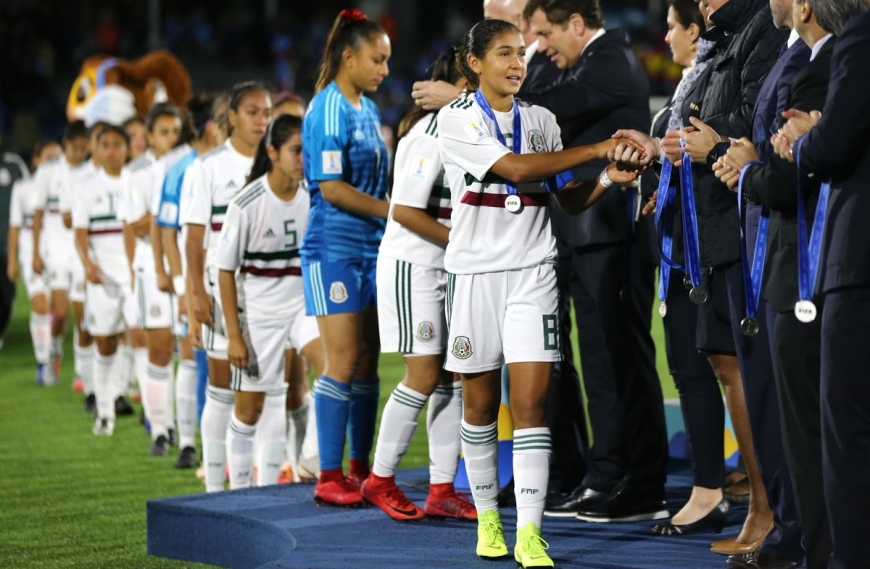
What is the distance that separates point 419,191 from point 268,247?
3.97 ft

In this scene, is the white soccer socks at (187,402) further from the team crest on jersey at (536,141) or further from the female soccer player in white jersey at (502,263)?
the team crest on jersey at (536,141)

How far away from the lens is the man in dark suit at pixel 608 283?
193 inches

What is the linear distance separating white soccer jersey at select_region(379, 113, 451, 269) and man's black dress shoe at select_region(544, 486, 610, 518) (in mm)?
1051

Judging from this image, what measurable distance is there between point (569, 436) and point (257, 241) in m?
1.55

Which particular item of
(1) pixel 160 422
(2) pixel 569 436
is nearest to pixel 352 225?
(2) pixel 569 436

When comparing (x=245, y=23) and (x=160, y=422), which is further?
(x=245, y=23)

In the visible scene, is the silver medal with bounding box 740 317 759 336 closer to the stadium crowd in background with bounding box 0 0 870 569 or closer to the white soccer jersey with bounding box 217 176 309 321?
the stadium crowd in background with bounding box 0 0 870 569

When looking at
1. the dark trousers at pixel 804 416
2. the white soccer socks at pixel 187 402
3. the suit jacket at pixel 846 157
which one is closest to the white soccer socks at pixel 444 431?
the dark trousers at pixel 804 416

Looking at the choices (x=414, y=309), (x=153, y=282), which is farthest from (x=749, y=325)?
(x=153, y=282)

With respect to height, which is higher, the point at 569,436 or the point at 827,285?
the point at 827,285

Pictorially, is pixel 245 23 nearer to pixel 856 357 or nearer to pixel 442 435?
pixel 442 435

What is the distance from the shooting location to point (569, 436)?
5.36 meters

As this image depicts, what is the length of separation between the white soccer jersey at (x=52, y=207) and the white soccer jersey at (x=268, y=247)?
17.6 feet

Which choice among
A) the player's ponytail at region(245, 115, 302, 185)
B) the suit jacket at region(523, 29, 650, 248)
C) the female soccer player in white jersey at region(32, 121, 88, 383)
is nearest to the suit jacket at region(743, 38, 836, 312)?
the suit jacket at region(523, 29, 650, 248)
